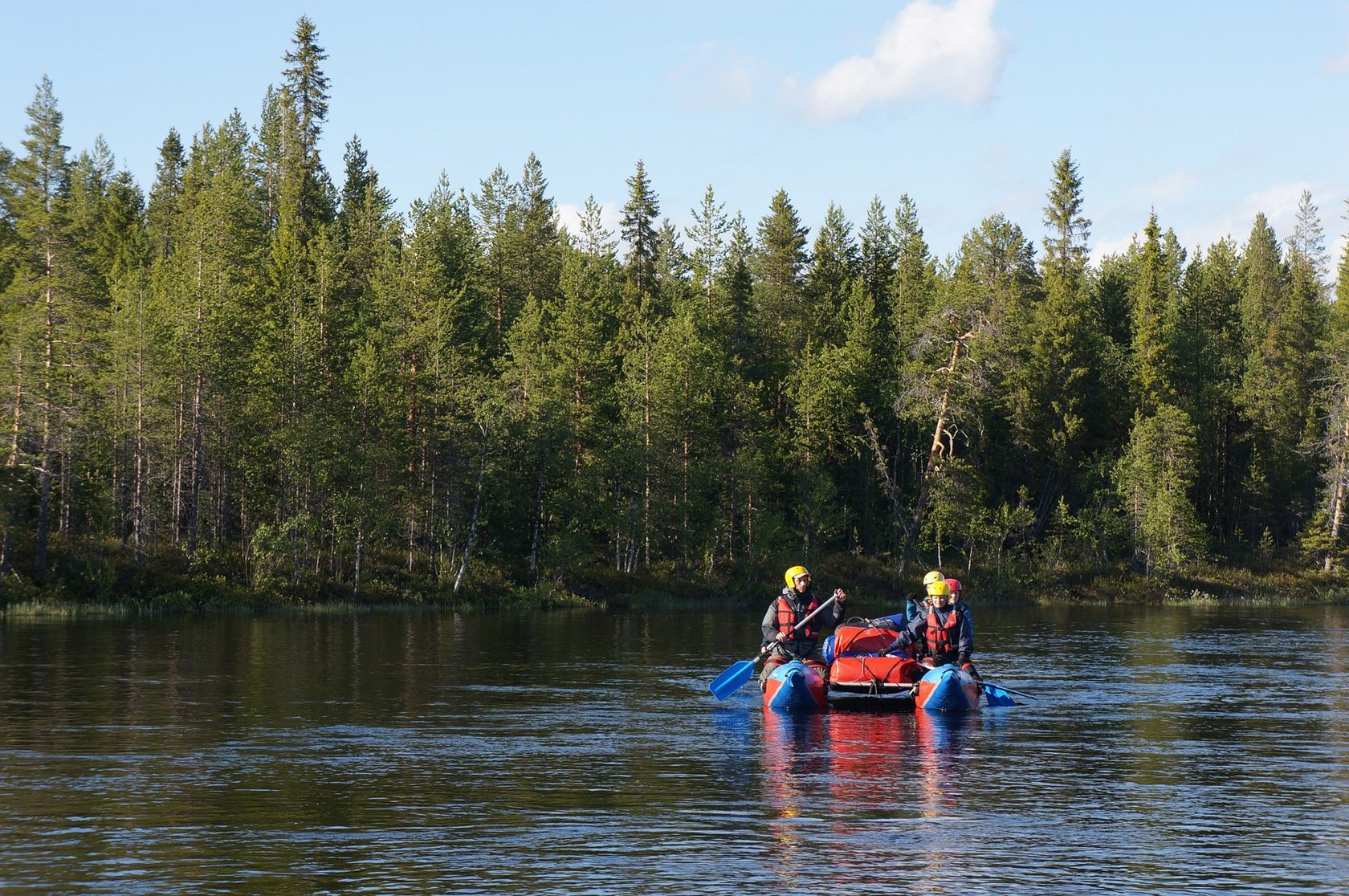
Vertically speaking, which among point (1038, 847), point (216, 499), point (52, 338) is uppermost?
point (52, 338)

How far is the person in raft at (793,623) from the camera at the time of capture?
2661 cm

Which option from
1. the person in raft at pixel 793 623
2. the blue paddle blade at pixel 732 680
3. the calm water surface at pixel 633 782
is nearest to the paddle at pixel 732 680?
the blue paddle blade at pixel 732 680

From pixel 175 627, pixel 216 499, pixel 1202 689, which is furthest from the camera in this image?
pixel 216 499

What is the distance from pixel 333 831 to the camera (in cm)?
1501

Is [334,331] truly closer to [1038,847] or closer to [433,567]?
[433,567]

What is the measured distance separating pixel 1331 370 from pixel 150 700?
7780 cm

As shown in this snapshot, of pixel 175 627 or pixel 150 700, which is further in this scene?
pixel 175 627

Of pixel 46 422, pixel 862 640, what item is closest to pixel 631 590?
pixel 46 422

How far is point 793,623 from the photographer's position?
2681 cm

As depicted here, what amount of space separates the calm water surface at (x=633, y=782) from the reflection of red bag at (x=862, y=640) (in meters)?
1.40

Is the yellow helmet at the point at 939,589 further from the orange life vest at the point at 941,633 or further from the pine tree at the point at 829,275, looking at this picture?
the pine tree at the point at 829,275

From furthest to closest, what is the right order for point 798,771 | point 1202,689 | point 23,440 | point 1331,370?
point 1331,370, point 23,440, point 1202,689, point 798,771

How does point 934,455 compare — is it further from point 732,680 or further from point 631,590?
point 732,680

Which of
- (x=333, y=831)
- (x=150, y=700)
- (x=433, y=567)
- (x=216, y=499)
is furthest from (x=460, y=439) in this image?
(x=333, y=831)
